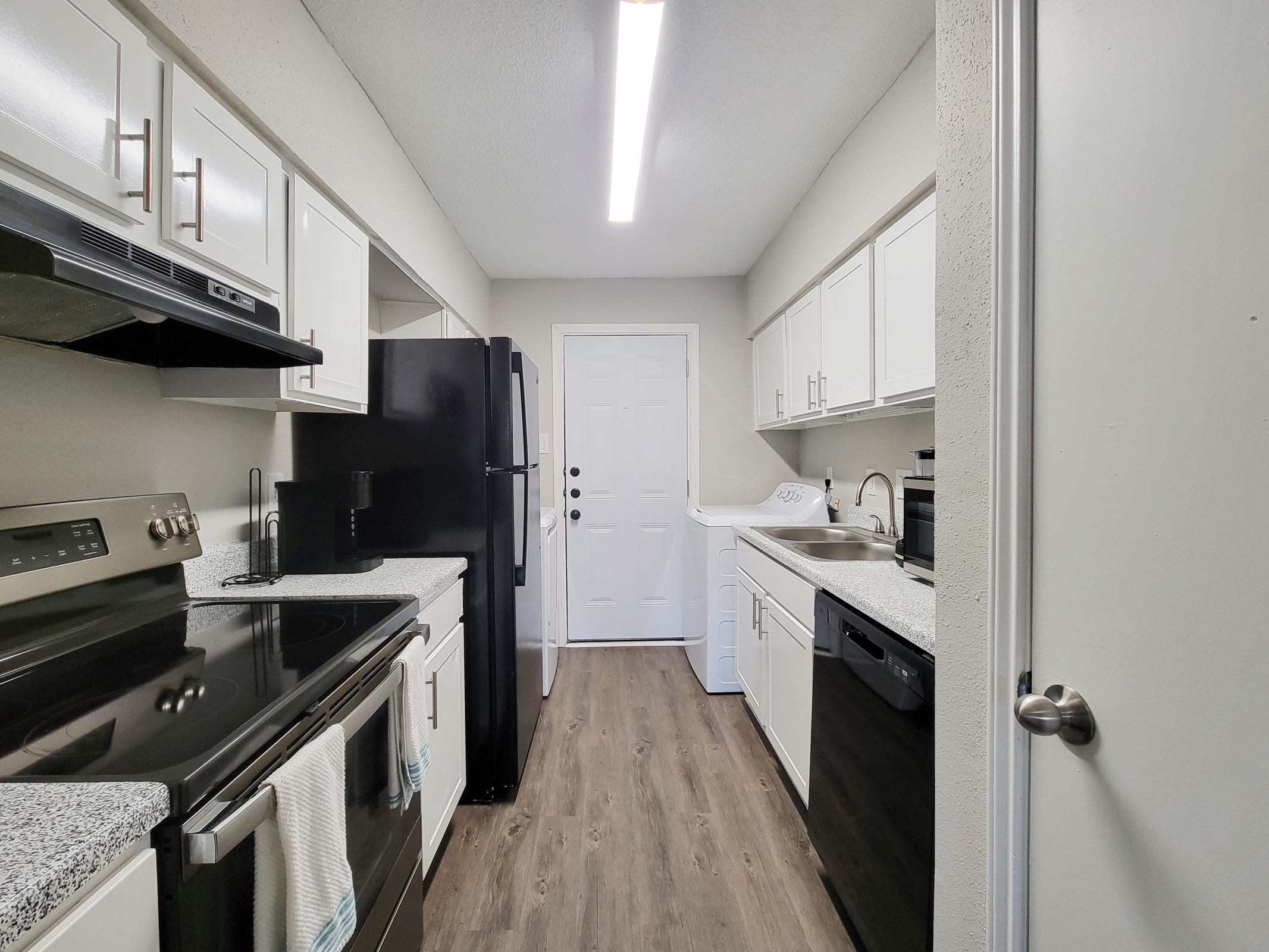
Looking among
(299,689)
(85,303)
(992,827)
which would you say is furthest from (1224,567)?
Answer: (85,303)

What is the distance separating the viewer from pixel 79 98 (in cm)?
84

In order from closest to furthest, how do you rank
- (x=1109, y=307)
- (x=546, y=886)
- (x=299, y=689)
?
1. (x=1109, y=307)
2. (x=299, y=689)
3. (x=546, y=886)

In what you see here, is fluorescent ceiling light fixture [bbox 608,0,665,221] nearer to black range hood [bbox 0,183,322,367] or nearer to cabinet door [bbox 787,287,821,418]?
cabinet door [bbox 787,287,821,418]

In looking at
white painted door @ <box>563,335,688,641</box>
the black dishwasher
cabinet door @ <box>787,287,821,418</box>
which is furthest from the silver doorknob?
white painted door @ <box>563,335,688,641</box>

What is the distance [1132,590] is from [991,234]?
503mm

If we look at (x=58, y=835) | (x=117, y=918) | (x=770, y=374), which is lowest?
(x=117, y=918)

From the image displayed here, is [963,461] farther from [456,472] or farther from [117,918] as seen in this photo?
[456,472]

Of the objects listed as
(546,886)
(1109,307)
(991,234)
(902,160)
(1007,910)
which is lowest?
(546,886)

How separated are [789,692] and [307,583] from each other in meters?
1.60

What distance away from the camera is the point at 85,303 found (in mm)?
863

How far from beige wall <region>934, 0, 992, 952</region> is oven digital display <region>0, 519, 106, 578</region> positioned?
63.2 inches

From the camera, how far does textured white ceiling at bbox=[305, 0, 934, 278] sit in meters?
1.53

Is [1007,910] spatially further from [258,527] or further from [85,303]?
[258,527]

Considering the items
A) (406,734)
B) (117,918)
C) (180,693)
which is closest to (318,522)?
(406,734)
